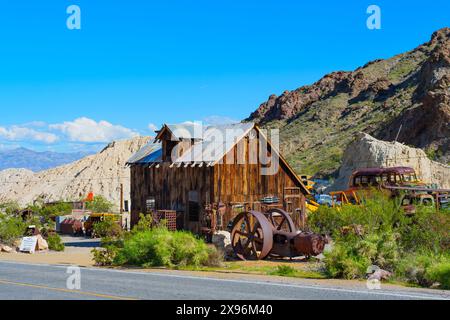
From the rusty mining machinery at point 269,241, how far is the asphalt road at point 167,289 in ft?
17.6

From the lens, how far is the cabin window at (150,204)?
1254 inches

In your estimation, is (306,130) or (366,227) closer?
(366,227)

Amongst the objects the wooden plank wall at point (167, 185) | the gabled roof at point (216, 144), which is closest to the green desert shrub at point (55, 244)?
the wooden plank wall at point (167, 185)

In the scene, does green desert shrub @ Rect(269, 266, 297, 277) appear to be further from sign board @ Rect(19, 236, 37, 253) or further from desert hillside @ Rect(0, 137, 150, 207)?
desert hillside @ Rect(0, 137, 150, 207)

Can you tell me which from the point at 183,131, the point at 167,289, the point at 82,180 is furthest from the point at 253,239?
the point at 82,180

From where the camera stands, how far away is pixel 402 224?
20.3 metres

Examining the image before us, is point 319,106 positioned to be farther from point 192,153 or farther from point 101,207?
point 192,153

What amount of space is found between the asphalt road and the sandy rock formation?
37.4 metres

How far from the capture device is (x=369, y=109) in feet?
326

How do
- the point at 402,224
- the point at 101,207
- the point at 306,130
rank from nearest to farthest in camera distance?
the point at 402,224
the point at 101,207
the point at 306,130

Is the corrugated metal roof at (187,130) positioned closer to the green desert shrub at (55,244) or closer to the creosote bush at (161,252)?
the green desert shrub at (55,244)

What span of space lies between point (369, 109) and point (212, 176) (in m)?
75.1
